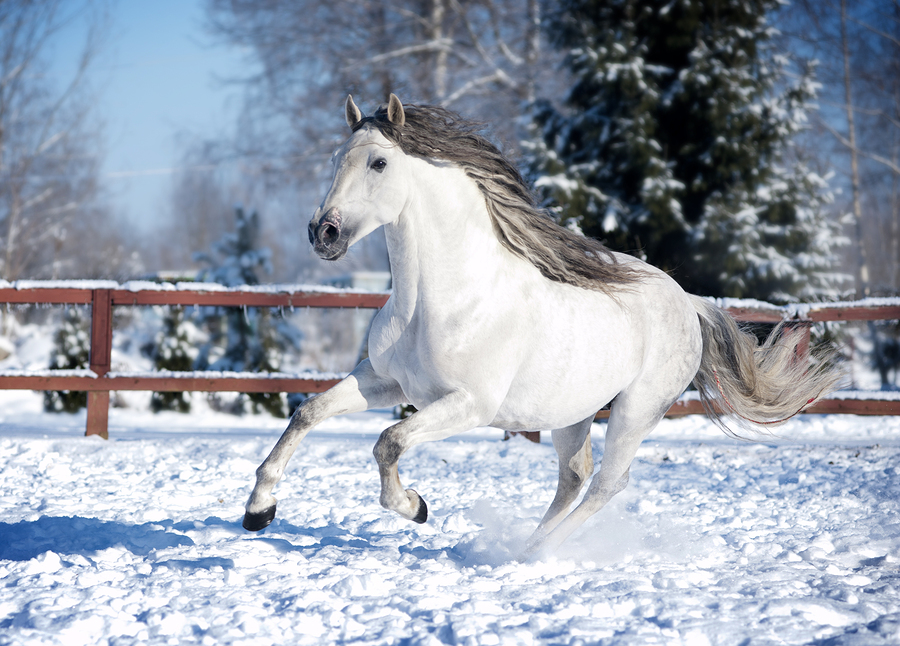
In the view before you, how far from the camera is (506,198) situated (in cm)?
284

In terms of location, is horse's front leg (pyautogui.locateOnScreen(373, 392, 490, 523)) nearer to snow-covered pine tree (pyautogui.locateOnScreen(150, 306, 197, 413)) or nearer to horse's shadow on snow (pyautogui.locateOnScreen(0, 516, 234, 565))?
horse's shadow on snow (pyautogui.locateOnScreen(0, 516, 234, 565))

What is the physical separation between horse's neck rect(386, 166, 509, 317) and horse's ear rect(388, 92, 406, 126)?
20cm

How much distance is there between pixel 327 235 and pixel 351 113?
63 cm

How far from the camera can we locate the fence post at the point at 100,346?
233 inches

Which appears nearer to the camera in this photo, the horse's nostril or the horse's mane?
the horse's nostril

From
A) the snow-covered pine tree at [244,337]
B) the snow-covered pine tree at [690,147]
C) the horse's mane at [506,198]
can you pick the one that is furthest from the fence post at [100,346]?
the snow-covered pine tree at [690,147]

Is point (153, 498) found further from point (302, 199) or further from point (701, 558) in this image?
point (302, 199)

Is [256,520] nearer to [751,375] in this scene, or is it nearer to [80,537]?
[80,537]

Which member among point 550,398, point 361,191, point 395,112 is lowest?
point 550,398

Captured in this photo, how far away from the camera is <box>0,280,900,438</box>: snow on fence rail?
5891 mm

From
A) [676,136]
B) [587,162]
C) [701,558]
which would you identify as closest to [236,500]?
[701,558]

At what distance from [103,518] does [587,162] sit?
8.50 meters

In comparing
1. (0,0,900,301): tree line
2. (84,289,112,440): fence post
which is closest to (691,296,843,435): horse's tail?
(0,0,900,301): tree line

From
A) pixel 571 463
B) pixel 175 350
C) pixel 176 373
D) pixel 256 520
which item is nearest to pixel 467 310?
pixel 256 520
